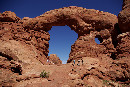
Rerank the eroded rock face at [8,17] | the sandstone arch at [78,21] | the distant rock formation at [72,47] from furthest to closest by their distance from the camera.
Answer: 1. the eroded rock face at [8,17]
2. the sandstone arch at [78,21]
3. the distant rock formation at [72,47]

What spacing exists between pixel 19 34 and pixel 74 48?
978 cm

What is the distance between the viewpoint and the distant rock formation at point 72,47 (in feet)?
27.2

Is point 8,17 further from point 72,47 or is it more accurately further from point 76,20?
Answer: point 72,47

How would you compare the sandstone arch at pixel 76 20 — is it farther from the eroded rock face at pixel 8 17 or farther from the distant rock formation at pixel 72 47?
the eroded rock face at pixel 8 17

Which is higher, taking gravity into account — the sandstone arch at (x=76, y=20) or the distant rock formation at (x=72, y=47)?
the sandstone arch at (x=76, y=20)

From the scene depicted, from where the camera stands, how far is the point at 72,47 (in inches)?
637

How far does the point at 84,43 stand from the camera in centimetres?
1483

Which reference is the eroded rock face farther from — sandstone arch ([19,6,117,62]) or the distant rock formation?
sandstone arch ([19,6,117,62])

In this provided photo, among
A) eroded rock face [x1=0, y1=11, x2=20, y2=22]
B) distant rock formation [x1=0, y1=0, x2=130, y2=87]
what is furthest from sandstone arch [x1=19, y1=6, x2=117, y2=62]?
eroded rock face [x1=0, y1=11, x2=20, y2=22]

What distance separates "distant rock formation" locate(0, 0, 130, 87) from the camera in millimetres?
8305

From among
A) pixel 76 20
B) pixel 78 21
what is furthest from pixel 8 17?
pixel 78 21

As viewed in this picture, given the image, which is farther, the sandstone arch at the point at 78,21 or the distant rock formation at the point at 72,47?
the sandstone arch at the point at 78,21

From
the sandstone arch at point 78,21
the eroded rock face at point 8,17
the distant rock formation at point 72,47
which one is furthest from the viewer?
the eroded rock face at point 8,17

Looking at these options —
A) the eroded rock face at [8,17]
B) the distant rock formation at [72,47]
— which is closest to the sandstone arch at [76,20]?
the distant rock formation at [72,47]
